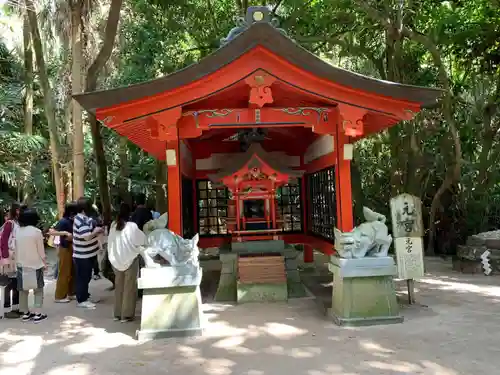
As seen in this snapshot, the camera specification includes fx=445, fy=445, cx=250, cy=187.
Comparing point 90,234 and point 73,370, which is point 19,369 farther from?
point 90,234

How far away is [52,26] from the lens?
9023mm

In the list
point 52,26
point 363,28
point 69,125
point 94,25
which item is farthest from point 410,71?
point 69,125

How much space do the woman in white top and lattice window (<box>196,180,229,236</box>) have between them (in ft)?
11.9

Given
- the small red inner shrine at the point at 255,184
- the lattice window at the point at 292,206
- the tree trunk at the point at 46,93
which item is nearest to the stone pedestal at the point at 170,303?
the small red inner shrine at the point at 255,184

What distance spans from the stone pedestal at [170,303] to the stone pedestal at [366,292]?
168 cm

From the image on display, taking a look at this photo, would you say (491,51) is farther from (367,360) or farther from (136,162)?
(136,162)

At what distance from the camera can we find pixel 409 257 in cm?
602

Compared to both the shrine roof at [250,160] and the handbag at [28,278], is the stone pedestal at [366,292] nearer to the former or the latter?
the shrine roof at [250,160]

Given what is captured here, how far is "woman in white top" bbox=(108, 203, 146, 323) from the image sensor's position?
17.7 feet

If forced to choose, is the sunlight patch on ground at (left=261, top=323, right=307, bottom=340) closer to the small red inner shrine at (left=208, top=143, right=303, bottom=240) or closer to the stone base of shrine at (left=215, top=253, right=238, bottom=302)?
the stone base of shrine at (left=215, top=253, right=238, bottom=302)

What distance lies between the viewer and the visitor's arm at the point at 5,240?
574cm

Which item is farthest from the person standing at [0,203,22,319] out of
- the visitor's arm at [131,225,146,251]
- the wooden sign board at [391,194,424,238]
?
the wooden sign board at [391,194,424,238]

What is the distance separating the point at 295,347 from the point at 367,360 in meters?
0.74

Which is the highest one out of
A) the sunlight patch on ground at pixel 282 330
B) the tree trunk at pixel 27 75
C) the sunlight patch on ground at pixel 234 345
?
the tree trunk at pixel 27 75
